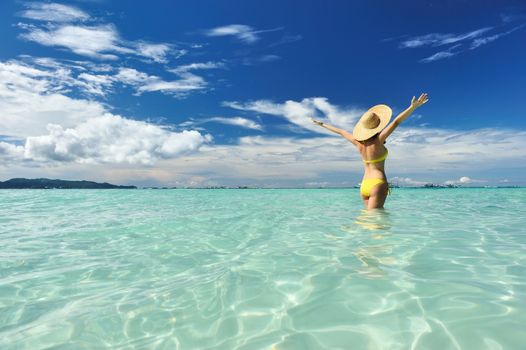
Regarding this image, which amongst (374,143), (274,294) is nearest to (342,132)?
(374,143)

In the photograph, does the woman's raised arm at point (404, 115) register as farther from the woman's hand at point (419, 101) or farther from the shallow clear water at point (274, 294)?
the shallow clear water at point (274, 294)

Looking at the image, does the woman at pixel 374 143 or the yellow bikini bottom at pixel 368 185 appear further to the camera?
the yellow bikini bottom at pixel 368 185

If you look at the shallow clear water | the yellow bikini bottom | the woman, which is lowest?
the shallow clear water

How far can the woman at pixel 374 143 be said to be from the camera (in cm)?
774

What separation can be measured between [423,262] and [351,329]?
212 cm

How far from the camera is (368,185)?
8344mm

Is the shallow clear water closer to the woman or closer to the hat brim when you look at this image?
the woman

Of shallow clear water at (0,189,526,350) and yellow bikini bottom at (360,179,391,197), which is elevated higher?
yellow bikini bottom at (360,179,391,197)

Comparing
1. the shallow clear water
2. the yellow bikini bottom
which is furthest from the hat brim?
the shallow clear water

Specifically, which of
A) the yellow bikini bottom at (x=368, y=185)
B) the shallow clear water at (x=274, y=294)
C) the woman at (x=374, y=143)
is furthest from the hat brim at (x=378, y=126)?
the shallow clear water at (x=274, y=294)

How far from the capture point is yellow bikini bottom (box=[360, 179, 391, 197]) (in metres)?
8.10

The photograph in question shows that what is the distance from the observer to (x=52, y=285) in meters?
3.77

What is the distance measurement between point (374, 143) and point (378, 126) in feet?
1.42

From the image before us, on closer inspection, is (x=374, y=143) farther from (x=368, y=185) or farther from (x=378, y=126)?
(x=368, y=185)
